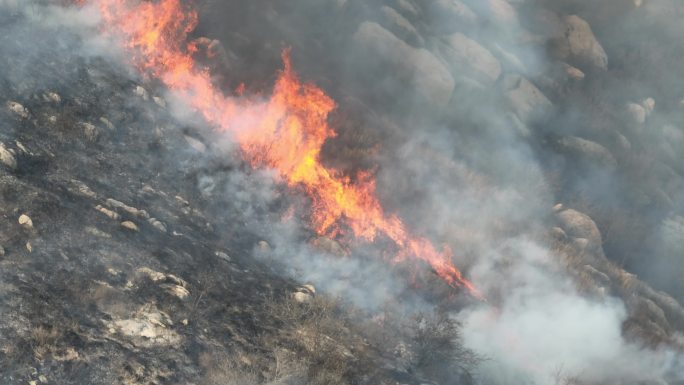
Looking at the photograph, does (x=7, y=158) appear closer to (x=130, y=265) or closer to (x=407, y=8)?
(x=130, y=265)

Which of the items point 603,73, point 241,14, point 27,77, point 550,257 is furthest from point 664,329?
point 27,77

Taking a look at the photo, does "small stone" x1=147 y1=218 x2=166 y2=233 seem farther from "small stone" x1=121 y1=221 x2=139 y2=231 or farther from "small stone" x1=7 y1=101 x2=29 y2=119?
"small stone" x1=7 y1=101 x2=29 y2=119

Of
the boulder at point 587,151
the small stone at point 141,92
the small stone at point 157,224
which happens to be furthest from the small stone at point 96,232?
the boulder at point 587,151

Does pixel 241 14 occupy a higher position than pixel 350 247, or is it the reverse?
pixel 241 14

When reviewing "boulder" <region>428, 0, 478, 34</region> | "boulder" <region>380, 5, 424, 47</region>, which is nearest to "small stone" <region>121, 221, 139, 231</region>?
"boulder" <region>380, 5, 424, 47</region>

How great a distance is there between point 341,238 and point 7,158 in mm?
6783

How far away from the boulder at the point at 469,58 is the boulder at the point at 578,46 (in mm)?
4917

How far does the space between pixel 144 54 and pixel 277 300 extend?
8017 millimetres

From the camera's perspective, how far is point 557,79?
74.1ft

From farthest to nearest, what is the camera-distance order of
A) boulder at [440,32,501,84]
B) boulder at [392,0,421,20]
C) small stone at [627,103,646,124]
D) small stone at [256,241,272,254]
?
1. small stone at [627,103,646,124]
2. boulder at [440,32,501,84]
3. boulder at [392,0,421,20]
4. small stone at [256,241,272,254]

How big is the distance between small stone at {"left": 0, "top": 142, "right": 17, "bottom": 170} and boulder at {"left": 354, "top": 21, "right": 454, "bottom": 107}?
12.3 meters

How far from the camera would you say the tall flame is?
1228 cm

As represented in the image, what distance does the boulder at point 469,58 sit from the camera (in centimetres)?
1981

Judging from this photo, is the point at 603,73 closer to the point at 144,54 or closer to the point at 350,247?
the point at 350,247
